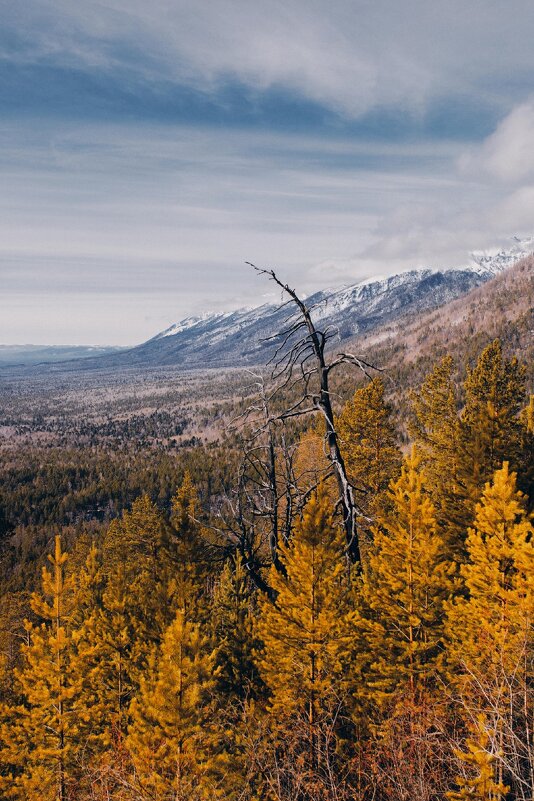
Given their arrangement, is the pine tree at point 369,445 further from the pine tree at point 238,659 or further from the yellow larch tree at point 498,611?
the yellow larch tree at point 498,611

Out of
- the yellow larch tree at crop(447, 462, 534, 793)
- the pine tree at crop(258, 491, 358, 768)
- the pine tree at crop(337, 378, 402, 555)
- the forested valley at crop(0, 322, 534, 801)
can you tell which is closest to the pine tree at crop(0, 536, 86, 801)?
the forested valley at crop(0, 322, 534, 801)

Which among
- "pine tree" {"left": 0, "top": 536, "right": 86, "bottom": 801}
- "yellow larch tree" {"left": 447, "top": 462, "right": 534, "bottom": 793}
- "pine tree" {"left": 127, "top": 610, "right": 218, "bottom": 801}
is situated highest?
"yellow larch tree" {"left": 447, "top": 462, "right": 534, "bottom": 793}

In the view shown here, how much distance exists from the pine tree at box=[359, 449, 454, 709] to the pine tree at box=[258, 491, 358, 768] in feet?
3.88

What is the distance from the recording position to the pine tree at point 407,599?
47.1ft

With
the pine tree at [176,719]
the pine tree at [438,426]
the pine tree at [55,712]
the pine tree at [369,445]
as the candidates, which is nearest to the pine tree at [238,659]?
the pine tree at [176,719]

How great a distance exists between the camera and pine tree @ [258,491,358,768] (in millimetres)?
14023

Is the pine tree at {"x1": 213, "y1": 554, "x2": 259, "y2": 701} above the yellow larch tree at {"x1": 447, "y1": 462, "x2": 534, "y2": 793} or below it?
below

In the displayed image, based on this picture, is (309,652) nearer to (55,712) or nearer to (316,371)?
(316,371)

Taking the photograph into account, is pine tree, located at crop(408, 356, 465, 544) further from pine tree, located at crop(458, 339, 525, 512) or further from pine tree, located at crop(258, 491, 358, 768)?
pine tree, located at crop(258, 491, 358, 768)

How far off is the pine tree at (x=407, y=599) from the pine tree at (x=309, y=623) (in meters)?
1.18

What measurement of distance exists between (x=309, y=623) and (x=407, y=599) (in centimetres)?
312

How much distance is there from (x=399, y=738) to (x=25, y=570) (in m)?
74.7

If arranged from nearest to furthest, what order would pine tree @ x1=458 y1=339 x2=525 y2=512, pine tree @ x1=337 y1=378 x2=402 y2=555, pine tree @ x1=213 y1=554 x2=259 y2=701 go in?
1. pine tree @ x1=213 y1=554 x2=259 y2=701
2. pine tree @ x1=458 y1=339 x2=525 y2=512
3. pine tree @ x1=337 y1=378 x2=402 y2=555

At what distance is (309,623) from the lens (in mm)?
14141
